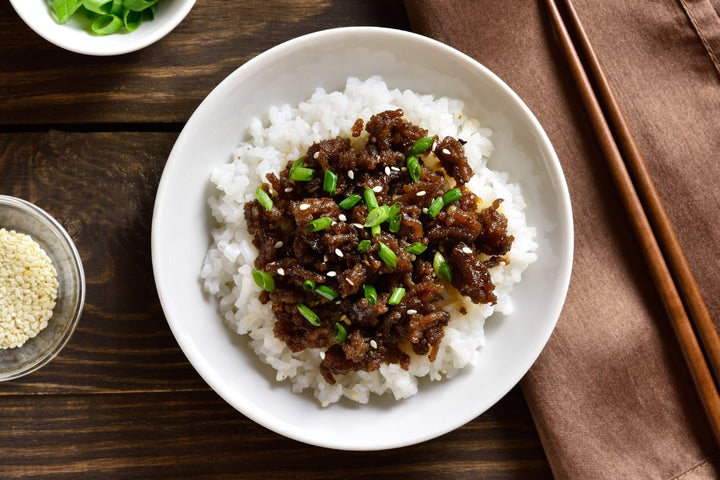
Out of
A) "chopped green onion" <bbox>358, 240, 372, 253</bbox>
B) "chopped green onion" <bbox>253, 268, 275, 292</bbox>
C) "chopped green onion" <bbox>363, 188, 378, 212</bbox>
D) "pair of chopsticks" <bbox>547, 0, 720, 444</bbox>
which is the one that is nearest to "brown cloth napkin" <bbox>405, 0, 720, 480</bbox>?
"pair of chopsticks" <bbox>547, 0, 720, 444</bbox>

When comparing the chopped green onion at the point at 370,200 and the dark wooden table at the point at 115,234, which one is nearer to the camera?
the chopped green onion at the point at 370,200

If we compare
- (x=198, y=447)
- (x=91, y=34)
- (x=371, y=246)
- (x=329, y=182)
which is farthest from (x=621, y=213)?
(x=91, y=34)

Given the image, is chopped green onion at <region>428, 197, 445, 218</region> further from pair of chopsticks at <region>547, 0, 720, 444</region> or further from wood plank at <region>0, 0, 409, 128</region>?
wood plank at <region>0, 0, 409, 128</region>

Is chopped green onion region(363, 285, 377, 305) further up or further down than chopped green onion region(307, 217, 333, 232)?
further down

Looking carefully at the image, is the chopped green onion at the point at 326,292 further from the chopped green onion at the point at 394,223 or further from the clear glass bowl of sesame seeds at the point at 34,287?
the clear glass bowl of sesame seeds at the point at 34,287

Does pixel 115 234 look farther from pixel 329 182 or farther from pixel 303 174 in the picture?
pixel 329 182

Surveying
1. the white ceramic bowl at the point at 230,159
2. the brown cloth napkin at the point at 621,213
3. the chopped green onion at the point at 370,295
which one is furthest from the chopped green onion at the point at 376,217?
the brown cloth napkin at the point at 621,213

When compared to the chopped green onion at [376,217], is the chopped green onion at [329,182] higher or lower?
higher
